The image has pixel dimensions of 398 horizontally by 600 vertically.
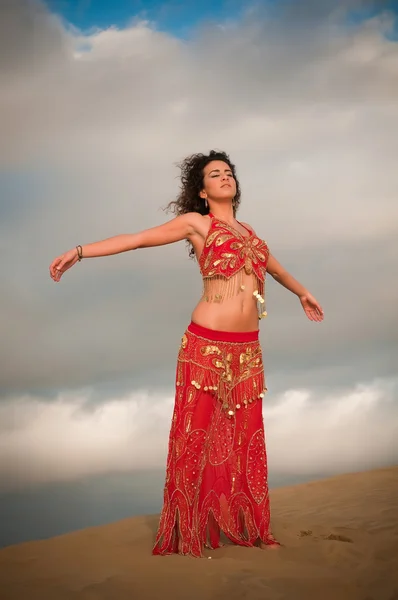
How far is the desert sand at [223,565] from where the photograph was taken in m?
3.96

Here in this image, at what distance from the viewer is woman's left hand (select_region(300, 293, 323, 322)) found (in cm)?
555

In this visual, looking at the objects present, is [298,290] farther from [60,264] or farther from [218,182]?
[60,264]

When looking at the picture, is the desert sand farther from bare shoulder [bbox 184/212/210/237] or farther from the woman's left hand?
bare shoulder [bbox 184/212/210/237]

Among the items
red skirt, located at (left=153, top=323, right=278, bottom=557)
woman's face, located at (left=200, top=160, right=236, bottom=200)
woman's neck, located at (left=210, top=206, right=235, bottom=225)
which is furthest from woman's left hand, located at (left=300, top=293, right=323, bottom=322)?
woman's face, located at (left=200, top=160, right=236, bottom=200)

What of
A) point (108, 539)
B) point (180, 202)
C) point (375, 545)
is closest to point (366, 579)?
point (375, 545)

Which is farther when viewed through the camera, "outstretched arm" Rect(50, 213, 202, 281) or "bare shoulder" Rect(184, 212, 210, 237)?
"bare shoulder" Rect(184, 212, 210, 237)

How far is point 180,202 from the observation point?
17.4 ft

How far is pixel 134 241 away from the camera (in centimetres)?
477

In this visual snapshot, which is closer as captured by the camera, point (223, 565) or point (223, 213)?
point (223, 565)

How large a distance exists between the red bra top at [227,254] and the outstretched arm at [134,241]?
160 mm

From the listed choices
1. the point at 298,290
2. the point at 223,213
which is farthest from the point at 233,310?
the point at 298,290

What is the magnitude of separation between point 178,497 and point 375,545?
4.36 feet

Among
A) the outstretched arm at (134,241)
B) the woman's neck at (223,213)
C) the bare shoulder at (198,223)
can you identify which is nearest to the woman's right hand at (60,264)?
the outstretched arm at (134,241)

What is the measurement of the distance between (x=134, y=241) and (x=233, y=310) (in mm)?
768
